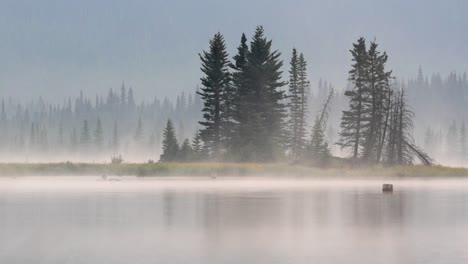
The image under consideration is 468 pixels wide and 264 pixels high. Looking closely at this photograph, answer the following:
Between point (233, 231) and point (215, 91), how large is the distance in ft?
245

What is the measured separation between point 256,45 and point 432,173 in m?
31.6

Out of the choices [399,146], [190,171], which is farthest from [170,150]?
[399,146]

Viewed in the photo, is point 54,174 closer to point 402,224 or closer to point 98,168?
point 98,168

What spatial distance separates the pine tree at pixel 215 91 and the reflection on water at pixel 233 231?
2327 inches

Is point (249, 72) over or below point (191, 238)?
over

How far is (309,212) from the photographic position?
27406mm

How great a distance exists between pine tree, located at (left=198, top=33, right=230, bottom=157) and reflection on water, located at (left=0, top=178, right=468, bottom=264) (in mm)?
59107

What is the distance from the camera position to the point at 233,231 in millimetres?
20781

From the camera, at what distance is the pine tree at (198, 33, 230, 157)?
305ft

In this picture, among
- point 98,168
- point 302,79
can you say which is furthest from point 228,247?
point 302,79

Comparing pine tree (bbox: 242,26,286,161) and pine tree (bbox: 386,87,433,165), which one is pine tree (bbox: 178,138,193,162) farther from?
pine tree (bbox: 386,87,433,165)

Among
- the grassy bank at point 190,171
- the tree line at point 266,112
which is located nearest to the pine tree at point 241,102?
the tree line at point 266,112

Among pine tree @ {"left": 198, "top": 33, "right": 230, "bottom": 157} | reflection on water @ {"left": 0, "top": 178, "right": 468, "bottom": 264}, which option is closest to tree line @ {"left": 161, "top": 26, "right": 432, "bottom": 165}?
pine tree @ {"left": 198, "top": 33, "right": 230, "bottom": 157}

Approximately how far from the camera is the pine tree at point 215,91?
93.0m
